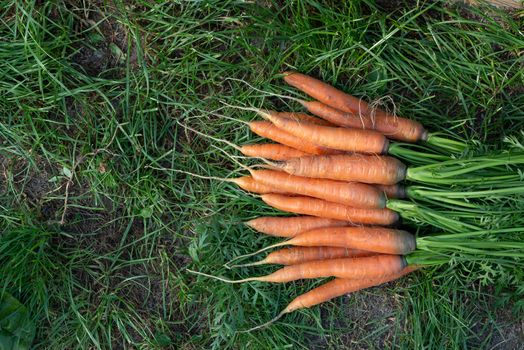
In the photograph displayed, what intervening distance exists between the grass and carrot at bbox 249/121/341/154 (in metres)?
0.17

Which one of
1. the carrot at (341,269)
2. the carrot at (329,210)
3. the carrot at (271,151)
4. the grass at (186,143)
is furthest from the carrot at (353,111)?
the carrot at (341,269)

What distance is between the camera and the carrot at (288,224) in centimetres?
294

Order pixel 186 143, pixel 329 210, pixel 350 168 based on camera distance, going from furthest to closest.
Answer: pixel 186 143 < pixel 329 210 < pixel 350 168

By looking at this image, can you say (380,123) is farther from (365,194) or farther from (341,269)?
(341,269)

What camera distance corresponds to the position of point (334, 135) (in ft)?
9.11

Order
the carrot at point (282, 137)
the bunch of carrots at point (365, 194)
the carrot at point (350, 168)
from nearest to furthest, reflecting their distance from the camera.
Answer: the bunch of carrots at point (365, 194), the carrot at point (350, 168), the carrot at point (282, 137)

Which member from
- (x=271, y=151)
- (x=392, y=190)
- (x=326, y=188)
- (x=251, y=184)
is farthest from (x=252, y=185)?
(x=392, y=190)

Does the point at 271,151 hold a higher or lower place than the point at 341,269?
higher

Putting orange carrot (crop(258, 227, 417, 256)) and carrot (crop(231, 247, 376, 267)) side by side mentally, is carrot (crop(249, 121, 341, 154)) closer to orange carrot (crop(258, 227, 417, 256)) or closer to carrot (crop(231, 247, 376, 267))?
orange carrot (crop(258, 227, 417, 256))

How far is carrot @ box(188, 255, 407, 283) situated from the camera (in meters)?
2.80

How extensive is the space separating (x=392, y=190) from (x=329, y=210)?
0.36 metres

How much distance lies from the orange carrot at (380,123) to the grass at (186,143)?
0.48ft

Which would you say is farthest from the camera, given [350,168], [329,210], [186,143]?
[186,143]

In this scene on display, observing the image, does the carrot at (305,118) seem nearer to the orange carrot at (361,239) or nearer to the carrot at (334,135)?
the carrot at (334,135)
